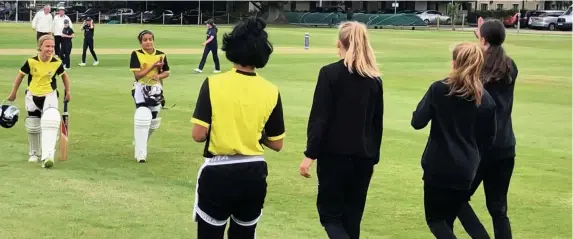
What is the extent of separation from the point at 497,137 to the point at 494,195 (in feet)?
1.75

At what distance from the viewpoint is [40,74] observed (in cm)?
1022

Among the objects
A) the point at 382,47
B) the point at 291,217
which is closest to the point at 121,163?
the point at 291,217

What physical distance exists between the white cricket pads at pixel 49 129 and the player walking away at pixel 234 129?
5.55 metres

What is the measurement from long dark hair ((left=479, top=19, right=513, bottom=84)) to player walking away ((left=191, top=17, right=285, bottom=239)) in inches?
83.2

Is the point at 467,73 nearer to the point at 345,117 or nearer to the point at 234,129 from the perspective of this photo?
the point at 345,117

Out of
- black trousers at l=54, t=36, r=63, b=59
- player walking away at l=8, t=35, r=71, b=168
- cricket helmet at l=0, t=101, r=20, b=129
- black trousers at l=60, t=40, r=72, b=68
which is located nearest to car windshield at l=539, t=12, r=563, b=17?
black trousers at l=54, t=36, r=63, b=59

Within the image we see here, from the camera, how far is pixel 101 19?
71562 millimetres

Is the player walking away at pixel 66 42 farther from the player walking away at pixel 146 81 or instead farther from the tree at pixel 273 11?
the tree at pixel 273 11

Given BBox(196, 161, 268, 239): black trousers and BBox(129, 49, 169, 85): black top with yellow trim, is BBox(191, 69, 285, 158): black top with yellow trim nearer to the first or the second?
BBox(196, 161, 268, 239): black trousers

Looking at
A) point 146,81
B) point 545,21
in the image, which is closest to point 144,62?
point 146,81

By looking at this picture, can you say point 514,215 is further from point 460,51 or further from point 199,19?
point 199,19

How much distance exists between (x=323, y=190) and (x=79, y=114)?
1051 centimetres

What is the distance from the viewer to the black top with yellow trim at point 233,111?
4949mm

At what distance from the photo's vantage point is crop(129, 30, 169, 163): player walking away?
10672 millimetres
